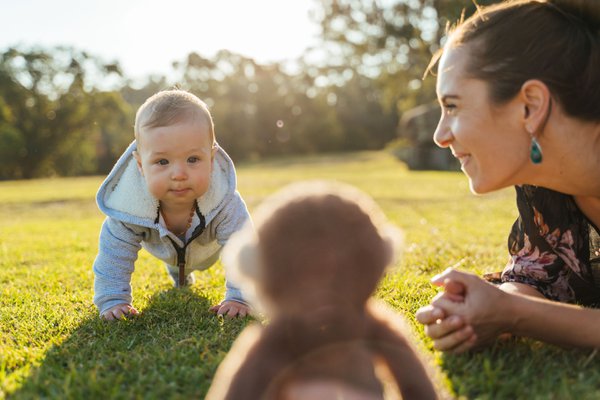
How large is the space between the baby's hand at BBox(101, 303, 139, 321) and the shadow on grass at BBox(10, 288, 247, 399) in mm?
53

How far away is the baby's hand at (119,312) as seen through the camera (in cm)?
307

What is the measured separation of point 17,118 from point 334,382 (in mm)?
42541

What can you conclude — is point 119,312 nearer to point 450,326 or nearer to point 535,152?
point 450,326

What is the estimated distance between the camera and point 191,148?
3.29 m

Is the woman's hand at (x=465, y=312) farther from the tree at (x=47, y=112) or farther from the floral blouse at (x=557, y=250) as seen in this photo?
the tree at (x=47, y=112)

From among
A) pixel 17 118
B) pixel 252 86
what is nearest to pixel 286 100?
pixel 252 86

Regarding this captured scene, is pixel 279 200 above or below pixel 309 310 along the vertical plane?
above

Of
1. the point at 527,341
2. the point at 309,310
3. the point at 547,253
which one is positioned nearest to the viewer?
the point at 309,310

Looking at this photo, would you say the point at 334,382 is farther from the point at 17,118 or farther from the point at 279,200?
the point at 17,118

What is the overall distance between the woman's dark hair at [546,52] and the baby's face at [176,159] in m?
1.56

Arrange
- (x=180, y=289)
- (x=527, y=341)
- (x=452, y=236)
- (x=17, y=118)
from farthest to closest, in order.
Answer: (x=17, y=118) < (x=452, y=236) < (x=180, y=289) < (x=527, y=341)

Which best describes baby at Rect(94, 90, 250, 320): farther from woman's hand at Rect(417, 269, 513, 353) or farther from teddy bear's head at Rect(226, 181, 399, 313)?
teddy bear's head at Rect(226, 181, 399, 313)

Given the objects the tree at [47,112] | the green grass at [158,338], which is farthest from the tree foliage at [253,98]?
the green grass at [158,338]

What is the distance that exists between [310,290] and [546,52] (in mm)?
1469
